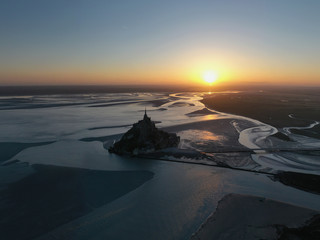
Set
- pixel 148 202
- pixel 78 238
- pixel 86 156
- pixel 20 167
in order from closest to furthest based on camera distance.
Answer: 1. pixel 78 238
2. pixel 148 202
3. pixel 20 167
4. pixel 86 156

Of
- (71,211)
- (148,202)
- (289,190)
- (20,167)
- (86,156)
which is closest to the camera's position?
(71,211)

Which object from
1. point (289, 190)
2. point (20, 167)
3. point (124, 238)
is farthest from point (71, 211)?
point (289, 190)

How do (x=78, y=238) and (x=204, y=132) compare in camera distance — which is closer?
(x=78, y=238)

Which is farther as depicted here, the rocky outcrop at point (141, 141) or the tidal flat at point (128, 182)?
the rocky outcrop at point (141, 141)

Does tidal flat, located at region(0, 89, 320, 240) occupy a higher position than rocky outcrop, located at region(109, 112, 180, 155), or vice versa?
rocky outcrop, located at region(109, 112, 180, 155)

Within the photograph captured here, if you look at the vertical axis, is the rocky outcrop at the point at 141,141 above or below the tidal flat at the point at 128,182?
above

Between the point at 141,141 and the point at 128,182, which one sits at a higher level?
the point at 141,141

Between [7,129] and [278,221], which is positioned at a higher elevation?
[7,129]

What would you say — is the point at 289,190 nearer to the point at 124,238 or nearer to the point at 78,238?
the point at 124,238

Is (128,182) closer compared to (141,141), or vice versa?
(128,182)

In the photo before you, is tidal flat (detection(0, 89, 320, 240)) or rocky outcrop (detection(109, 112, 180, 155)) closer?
tidal flat (detection(0, 89, 320, 240))
